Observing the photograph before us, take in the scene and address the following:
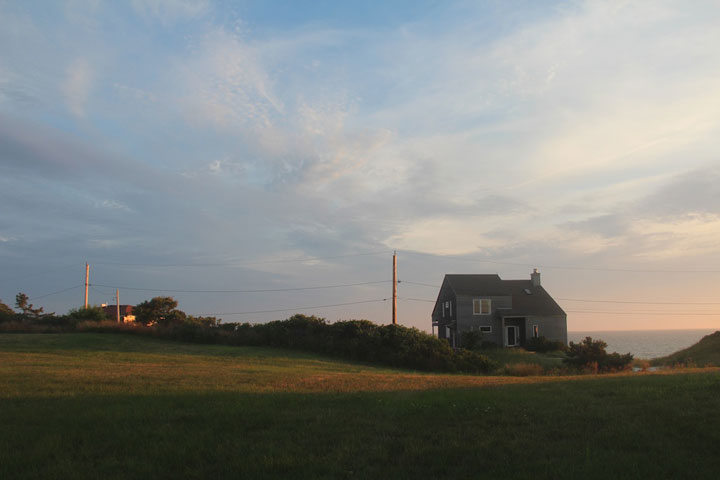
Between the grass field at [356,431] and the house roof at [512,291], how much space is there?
3879 centimetres

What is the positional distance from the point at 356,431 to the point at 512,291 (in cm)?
4836

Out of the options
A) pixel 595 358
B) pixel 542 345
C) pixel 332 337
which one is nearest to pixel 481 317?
pixel 542 345

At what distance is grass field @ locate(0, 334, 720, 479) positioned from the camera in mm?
6234

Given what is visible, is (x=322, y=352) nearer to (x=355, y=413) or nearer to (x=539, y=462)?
(x=355, y=413)

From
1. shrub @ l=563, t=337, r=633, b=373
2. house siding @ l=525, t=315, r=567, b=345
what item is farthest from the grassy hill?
house siding @ l=525, t=315, r=567, b=345

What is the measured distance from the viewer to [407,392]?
11555mm

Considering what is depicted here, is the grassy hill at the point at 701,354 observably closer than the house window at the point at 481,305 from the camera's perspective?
Yes

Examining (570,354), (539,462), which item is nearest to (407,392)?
(539,462)

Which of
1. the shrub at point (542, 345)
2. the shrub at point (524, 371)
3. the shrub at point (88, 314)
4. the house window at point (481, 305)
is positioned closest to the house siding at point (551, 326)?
→ the shrub at point (542, 345)

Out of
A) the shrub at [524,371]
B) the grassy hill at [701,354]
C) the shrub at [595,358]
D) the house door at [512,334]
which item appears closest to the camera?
the shrub at [524,371]

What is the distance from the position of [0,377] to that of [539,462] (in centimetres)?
1284

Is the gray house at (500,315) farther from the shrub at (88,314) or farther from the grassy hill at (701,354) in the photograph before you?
the shrub at (88,314)

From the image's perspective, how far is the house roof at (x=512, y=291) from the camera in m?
50.6

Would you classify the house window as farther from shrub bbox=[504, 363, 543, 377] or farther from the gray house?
shrub bbox=[504, 363, 543, 377]
